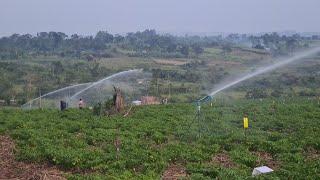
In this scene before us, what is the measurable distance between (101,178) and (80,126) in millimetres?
9082

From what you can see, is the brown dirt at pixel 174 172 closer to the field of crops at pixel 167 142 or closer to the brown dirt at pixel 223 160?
the field of crops at pixel 167 142

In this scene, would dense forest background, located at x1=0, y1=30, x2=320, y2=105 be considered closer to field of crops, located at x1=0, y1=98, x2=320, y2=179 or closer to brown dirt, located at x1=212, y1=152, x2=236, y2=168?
field of crops, located at x1=0, y1=98, x2=320, y2=179

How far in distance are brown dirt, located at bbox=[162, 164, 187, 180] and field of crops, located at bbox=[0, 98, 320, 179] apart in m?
0.14

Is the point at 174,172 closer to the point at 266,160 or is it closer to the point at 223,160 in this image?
the point at 223,160

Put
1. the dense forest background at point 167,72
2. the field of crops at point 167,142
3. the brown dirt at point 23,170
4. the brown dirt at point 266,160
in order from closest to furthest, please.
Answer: the brown dirt at point 23,170 → the field of crops at point 167,142 → the brown dirt at point 266,160 → the dense forest background at point 167,72

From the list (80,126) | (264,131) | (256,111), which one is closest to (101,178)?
(80,126)

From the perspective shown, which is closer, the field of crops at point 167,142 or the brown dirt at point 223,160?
the field of crops at point 167,142

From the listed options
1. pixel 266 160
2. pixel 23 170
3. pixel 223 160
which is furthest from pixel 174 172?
pixel 23 170

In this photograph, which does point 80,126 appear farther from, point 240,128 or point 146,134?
point 240,128

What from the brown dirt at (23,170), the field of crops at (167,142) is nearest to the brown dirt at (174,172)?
the field of crops at (167,142)

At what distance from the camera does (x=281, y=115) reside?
29359mm

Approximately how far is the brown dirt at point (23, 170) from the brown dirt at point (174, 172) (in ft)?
12.0

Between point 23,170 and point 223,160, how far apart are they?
778cm

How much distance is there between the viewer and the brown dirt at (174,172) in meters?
16.8
